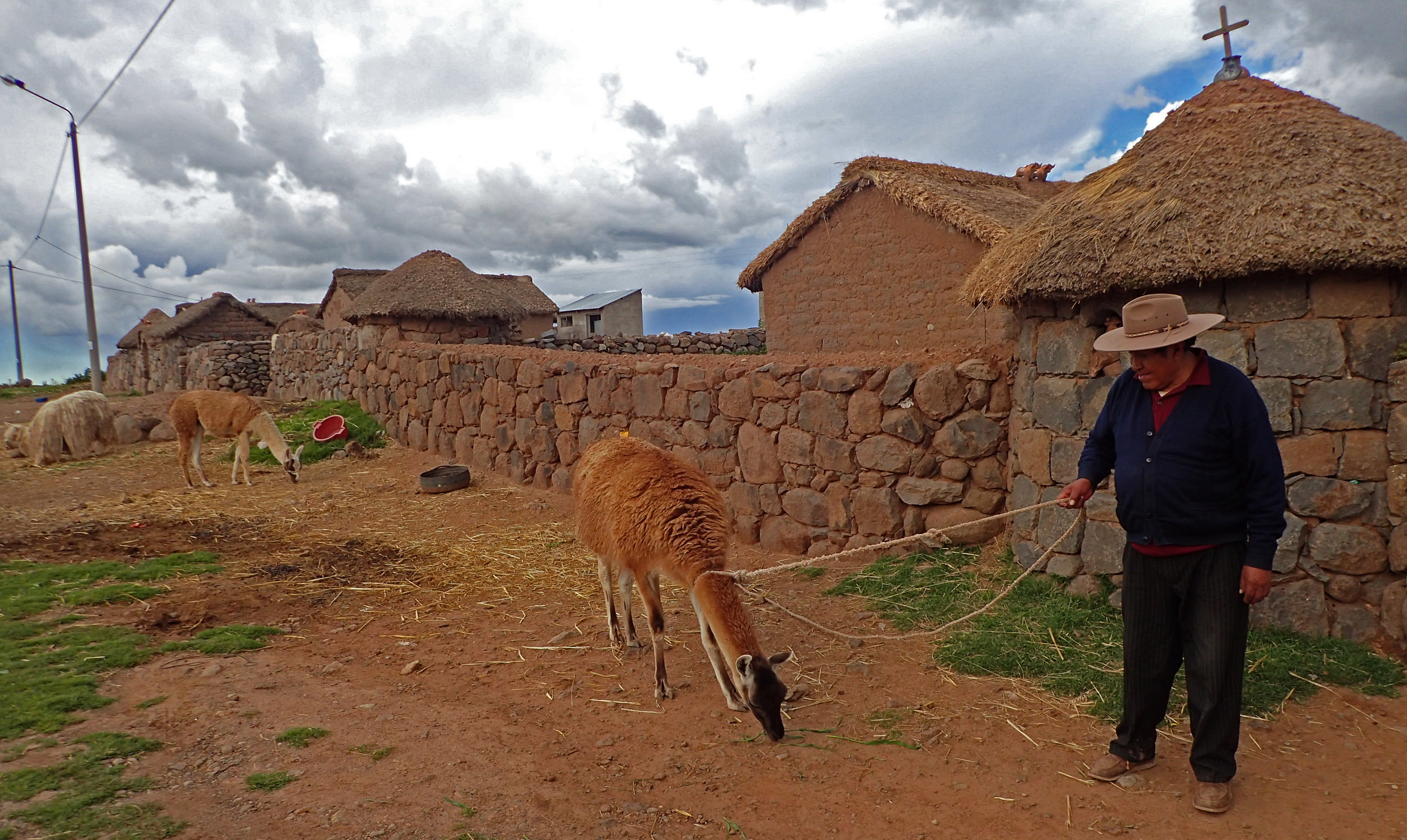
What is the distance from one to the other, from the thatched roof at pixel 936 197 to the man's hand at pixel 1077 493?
7.12 m

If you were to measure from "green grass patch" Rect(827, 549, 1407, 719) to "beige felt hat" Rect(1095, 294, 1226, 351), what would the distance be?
186 centimetres

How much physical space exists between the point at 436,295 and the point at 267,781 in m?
11.8

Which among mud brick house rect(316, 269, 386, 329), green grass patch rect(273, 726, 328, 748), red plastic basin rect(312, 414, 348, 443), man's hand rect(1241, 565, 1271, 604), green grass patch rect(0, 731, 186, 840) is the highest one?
mud brick house rect(316, 269, 386, 329)

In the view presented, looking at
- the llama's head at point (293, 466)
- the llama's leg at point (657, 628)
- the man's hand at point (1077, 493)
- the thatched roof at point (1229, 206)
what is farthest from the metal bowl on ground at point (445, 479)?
the man's hand at point (1077, 493)

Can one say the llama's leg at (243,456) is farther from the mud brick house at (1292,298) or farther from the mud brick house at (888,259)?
the mud brick house at (1292,298)

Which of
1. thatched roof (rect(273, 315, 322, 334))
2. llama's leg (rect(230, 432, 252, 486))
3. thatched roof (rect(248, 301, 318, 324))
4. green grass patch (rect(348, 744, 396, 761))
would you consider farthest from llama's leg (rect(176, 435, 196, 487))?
thatched roof (rect(248, 301, 318, 324))

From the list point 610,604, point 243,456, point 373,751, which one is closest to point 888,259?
point 610,604

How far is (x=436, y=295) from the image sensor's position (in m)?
14.2

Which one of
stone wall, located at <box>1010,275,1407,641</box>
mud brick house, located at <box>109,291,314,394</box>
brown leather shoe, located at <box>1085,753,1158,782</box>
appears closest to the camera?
brown leather shoe, located at <box>1085,753,1158,782</box>

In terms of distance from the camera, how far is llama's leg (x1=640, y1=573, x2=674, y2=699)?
14.1 ft

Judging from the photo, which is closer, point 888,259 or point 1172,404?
point 1172,404

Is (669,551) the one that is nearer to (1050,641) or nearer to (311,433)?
(1050,641)

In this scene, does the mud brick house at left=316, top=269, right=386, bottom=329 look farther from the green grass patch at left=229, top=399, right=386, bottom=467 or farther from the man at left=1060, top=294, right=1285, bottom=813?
the man at left=1060, top=294, right=1285, bottom=813

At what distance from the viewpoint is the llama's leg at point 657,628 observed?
431cm
